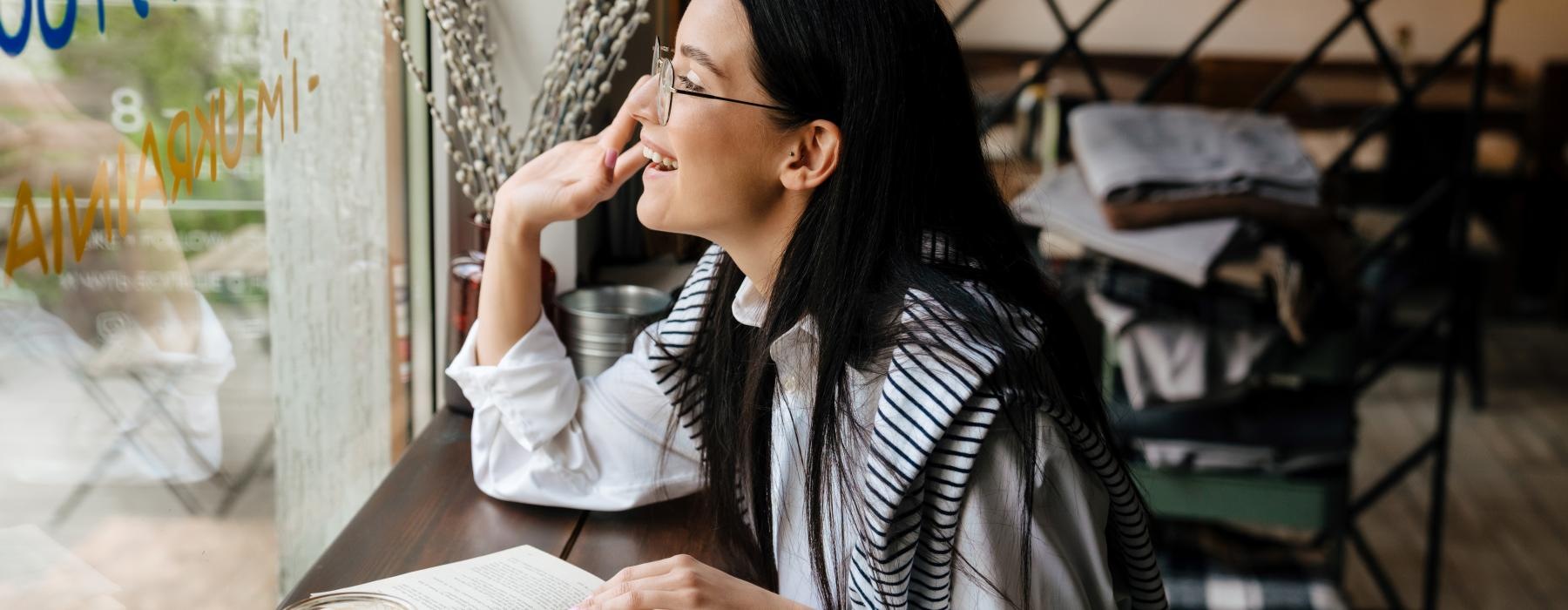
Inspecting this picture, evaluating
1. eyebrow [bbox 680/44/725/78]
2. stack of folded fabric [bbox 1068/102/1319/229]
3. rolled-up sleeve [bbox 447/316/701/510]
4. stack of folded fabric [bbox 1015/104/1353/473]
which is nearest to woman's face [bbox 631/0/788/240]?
eyebrow [bbox 680/44/725/78]

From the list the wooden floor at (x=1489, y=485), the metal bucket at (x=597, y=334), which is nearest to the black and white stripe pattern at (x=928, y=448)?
the metal bucket at (x=597, y=334)

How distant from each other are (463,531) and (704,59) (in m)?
0.49

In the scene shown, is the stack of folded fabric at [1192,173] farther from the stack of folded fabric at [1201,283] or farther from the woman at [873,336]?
the woman at [873,336]

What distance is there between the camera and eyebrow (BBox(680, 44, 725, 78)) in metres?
1.01

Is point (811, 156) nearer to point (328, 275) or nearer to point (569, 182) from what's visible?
point (569, 182)

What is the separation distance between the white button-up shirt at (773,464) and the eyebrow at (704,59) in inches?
8.5

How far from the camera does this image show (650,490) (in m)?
1.26

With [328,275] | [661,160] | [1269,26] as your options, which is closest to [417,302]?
[328,275]

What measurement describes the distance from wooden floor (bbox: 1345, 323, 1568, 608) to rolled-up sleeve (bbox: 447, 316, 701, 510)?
7.42ft

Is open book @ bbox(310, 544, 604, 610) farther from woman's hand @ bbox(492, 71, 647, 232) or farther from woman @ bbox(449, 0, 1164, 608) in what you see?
woman's hand @ bbox(492, 71, 647, 232)

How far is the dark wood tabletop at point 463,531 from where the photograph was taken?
109cm

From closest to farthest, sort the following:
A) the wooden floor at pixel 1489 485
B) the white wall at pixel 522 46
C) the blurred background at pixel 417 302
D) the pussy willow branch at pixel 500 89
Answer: the blurred background at pixel 417 302, the pussy willow branch at pixel 500 89, the white wall at pixel 522 46, the wooden floor at pixel 1489 485

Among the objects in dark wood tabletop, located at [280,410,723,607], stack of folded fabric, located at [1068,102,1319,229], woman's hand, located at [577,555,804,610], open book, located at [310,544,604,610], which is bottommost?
dark wood tabletop, located at [280,410,723,607]

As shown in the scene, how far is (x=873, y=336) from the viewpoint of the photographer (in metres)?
0.99
